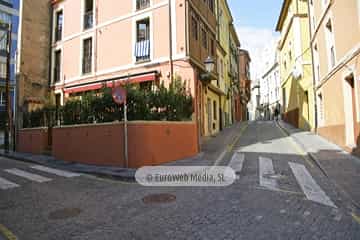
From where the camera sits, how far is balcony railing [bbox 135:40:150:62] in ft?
43.4

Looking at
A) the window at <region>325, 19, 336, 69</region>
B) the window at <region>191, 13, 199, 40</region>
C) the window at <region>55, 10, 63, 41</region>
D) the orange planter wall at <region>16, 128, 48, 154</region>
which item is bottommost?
the orange planter wall at <region>16, 128, 48, 154</region>

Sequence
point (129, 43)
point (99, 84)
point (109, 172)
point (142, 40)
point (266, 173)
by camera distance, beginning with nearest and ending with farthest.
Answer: point (266, 173) < point (109, 172) < point (142, 40) < point (129, 43) < point (99, 84)

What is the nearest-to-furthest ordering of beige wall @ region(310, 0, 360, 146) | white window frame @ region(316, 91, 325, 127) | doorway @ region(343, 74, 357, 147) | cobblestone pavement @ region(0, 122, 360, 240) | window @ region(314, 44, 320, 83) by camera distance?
cobblestone pavement @ region(0, 122, 360, 240) → beige wall @ region(310, 0, 360, 146) → doorway @ region(343, 74, 357, 147) → white window frame @ region(316, 91, 325, 127) → window @ region(314, 44, 320, 83)

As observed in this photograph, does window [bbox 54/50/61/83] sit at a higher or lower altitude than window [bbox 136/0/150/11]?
lower

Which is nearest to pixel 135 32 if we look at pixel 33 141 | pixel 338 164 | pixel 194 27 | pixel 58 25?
pixel 194 27

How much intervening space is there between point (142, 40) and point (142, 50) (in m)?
0.67

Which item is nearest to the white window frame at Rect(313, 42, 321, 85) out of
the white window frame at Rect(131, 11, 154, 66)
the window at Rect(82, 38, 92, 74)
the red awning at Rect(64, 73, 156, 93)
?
the white window frame at Rect(131, 11, 154, 66)

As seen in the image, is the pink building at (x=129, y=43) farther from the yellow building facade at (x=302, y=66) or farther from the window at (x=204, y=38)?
the yellow building facade at (x=302, y=66)

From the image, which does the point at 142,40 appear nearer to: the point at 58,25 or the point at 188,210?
the point at 58,25

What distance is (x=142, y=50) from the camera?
43.7 ft

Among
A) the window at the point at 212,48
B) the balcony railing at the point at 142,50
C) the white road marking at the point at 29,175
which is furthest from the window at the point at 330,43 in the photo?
the white road marking at the point at 29,175

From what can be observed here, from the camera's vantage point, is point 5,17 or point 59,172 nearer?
point 59,172

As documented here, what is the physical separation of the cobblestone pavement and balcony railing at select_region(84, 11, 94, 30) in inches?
462

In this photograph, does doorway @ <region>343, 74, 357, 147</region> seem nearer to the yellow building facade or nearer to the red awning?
the yellow building facade
